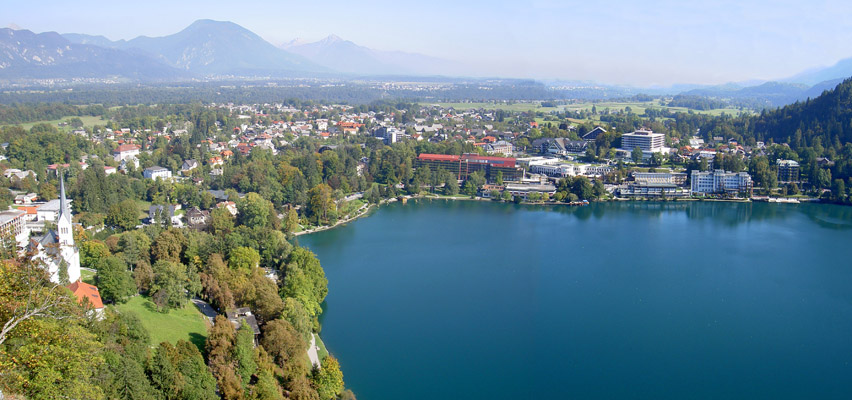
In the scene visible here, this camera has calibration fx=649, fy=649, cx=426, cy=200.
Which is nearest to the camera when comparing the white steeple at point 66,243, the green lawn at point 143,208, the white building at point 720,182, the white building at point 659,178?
the white steeple at point 66,243

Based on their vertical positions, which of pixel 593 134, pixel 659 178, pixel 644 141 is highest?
pixel 593 134

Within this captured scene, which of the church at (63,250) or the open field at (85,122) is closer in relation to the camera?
the church at (63,250)

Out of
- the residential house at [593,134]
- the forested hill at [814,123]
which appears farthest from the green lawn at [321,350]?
the residential house at [593,134]

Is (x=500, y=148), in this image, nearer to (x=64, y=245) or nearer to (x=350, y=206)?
(x=350, y=206)

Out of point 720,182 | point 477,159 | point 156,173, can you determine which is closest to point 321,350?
point 156,173

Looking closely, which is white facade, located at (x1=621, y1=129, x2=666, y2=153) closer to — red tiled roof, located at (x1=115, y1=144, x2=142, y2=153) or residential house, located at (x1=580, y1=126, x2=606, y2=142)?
residential house, located at (x1=580, y1=126, x2=606, y2=142)

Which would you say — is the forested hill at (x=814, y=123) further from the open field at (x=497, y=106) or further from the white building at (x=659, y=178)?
the open field at (x=497, y=106)
